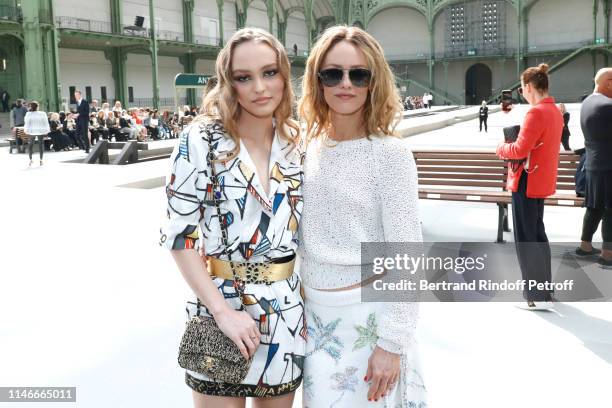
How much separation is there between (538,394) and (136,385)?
1.83 metres

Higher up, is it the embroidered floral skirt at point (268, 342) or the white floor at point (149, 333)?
the embroidered floral skirt at point (268, 342)

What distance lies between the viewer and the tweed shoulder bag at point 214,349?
4.90 ft

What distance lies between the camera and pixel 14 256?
5.19 metres

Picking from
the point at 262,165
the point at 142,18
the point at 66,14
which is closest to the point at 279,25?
the point at 142,18

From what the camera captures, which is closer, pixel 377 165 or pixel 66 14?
pixel 377 165

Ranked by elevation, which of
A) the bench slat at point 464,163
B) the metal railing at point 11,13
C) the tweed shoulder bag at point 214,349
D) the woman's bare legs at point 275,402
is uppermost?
the metal railing at point 11,13

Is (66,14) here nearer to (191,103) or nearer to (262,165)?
(191,103)

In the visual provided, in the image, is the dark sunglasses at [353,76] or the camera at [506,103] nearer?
the dark sunglasses at [353,76]

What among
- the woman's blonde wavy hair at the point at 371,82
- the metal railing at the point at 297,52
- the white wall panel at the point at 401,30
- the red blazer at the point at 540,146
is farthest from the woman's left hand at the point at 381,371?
the white wall panel at the point at 401,30

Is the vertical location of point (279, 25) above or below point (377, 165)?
above

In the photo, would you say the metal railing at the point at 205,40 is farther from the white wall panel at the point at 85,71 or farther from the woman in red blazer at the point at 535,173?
the woman in red blazer at the point at 535,173

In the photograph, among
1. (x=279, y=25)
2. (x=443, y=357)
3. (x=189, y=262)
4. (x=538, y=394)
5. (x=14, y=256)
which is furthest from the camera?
(x=279, y=25)

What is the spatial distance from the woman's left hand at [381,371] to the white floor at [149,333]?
49.1 inches

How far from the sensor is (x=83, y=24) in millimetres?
27453
